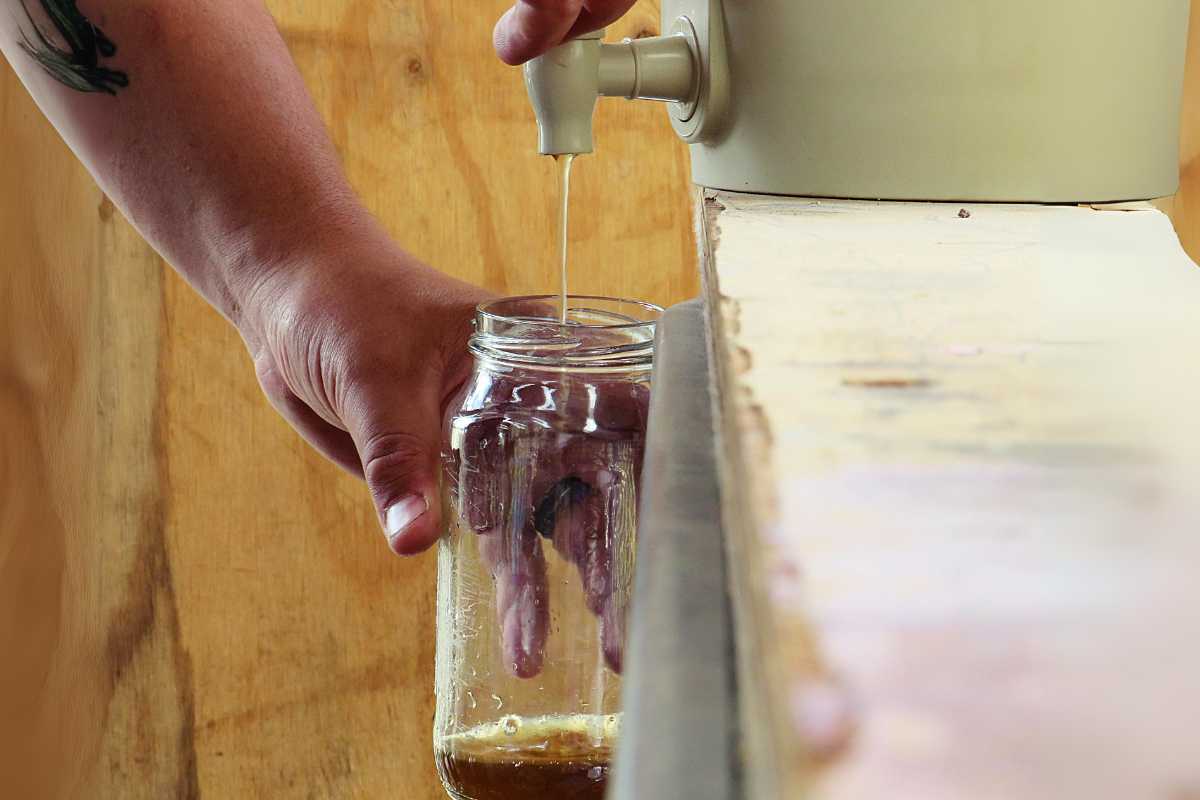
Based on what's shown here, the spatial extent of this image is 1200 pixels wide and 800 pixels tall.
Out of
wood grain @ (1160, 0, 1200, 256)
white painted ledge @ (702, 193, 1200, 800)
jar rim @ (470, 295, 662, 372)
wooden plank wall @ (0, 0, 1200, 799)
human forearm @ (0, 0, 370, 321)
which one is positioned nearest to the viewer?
white painted ledge @ (702, 193, 1200, 800)

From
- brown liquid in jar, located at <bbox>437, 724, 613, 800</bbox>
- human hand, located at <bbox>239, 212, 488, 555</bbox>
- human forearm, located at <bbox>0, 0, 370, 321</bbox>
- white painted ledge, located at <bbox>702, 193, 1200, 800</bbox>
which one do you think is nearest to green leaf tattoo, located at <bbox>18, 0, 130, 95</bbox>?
human forearm, located at <bbox>0, 0, 370, 321</bbox>

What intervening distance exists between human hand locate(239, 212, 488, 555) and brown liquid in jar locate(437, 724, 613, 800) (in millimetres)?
81

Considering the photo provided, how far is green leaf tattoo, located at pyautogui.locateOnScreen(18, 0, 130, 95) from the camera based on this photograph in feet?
2.03

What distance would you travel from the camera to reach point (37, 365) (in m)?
0.81

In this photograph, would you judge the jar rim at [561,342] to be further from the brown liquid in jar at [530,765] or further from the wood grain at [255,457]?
the wood grain at [255,457]

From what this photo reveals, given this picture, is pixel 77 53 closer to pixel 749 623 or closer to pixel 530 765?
pixel 530 765

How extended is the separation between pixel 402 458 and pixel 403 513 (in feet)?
0.10

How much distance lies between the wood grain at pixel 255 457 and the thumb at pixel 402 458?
35 centimetres

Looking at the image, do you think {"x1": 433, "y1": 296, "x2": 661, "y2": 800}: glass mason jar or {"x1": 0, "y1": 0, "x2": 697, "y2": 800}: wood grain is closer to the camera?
{"x1": 433, "y1": 296, "x2": 661, "y2": 800}: glass mason jar

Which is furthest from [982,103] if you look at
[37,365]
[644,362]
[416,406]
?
[37,365]

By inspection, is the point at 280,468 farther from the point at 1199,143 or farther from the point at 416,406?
the point at 1199,143

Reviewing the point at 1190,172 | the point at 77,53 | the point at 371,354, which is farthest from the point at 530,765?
the point at 77,53

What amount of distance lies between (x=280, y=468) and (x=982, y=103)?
612 mm

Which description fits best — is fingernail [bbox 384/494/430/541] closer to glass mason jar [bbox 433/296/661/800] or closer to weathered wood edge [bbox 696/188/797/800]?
glass mason jar [bbox 433/296/661/800]
